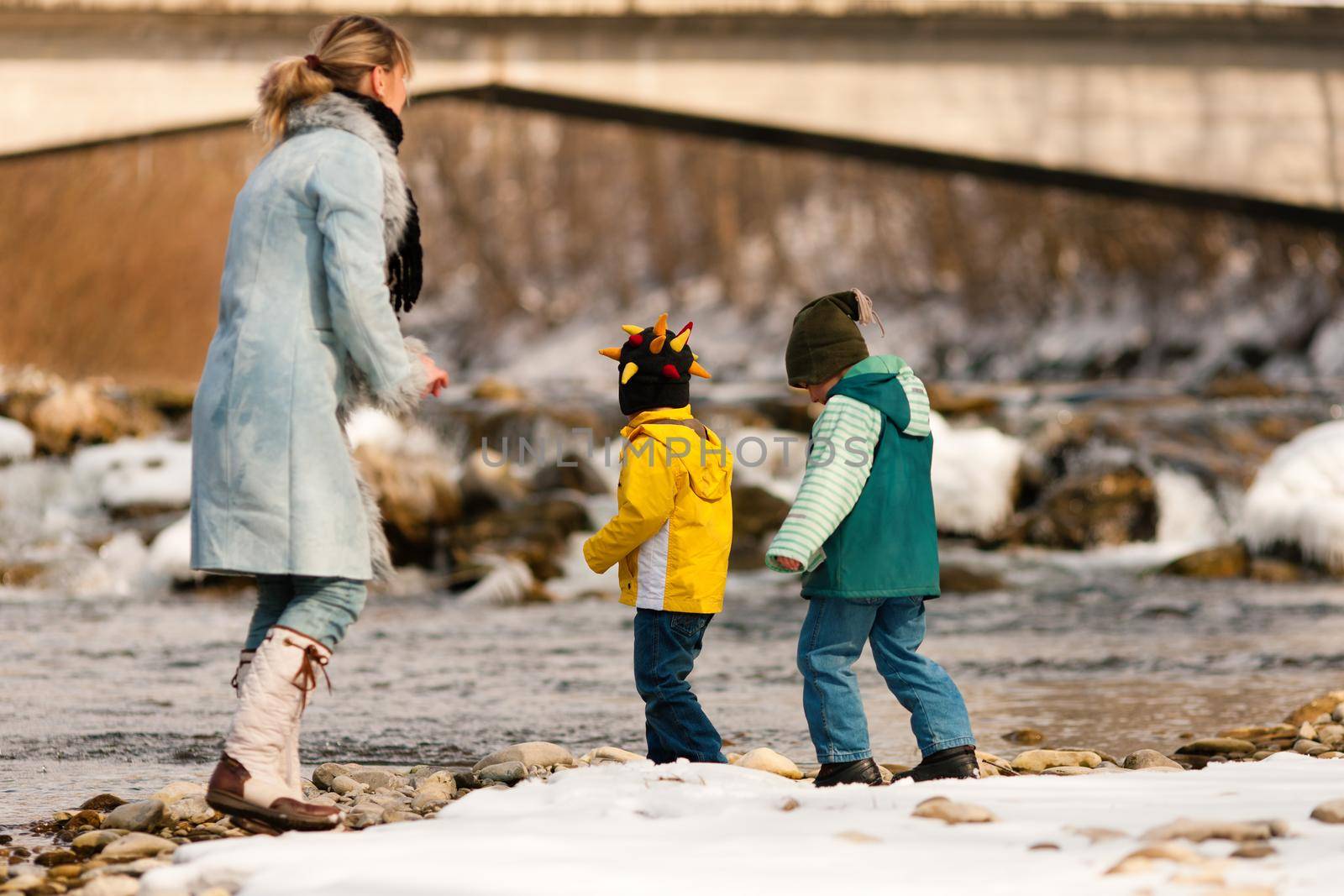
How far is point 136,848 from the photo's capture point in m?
3.46

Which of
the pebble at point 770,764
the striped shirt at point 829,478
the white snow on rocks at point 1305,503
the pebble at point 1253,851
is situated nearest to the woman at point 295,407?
the striped shirt at point 829,478

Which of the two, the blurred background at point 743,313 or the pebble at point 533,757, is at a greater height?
the blurred background at point 743,313

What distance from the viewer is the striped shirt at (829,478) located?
3.87m

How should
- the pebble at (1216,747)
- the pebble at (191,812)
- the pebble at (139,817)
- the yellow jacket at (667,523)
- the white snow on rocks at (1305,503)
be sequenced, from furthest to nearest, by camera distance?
the white snow on rocks at (1305,503) → the pebble at (1216,747) → the yellow jacket at (667,523) → the pebble at (191,812) → the pebble at (139,817)

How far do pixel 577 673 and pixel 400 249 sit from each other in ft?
13.1

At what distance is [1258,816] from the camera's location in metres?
3.19

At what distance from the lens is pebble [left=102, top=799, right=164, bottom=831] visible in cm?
380

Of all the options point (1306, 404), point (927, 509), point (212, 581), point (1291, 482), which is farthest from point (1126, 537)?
point (927, 509)

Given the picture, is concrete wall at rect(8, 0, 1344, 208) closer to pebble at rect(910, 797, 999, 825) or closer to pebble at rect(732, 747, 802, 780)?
pebble at rect(732, 747, 802, 780)

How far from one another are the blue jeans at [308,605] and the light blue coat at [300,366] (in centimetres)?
7

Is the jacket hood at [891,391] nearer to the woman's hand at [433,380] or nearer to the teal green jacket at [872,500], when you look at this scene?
the teal green jacket at [872,500]

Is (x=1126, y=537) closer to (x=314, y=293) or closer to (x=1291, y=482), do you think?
(x=1291, y=482)

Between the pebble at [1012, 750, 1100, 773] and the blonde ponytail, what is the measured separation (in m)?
2.78

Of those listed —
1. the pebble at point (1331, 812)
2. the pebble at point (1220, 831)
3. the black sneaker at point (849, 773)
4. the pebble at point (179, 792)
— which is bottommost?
the pebble at point (179, 792)
